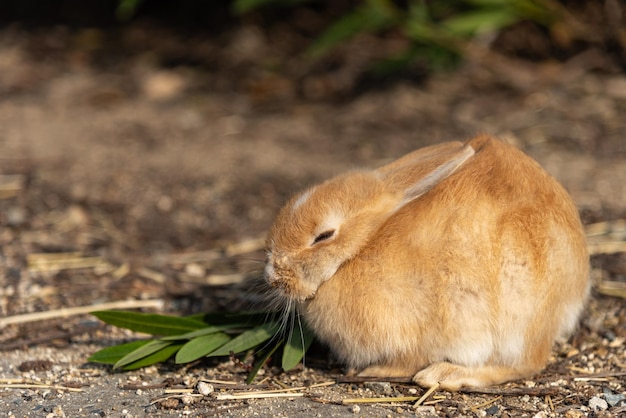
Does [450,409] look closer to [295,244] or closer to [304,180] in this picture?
[295,244]

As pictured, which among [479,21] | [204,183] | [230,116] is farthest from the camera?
[230,116]

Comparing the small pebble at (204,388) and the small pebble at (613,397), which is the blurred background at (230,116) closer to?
the small pebble at (204,388)

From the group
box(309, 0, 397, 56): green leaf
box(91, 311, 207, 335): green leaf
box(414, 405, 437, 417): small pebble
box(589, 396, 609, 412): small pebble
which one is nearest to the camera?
box(414, 405, 437, 417): small pebble

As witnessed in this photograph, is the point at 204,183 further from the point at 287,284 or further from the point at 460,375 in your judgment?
the point at 460,375

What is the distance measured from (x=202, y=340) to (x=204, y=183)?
3522mm

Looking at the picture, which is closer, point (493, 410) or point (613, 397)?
point (493, 410)

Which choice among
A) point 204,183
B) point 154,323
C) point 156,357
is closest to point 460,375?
point 156,357

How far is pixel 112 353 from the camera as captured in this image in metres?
4.37

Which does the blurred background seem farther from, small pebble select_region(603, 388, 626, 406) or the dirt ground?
small pebble select_region(603, 388, 626, 406)

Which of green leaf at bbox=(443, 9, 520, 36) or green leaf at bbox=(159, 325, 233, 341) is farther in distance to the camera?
green leaf at bbox=(443, 9, 520, 36)

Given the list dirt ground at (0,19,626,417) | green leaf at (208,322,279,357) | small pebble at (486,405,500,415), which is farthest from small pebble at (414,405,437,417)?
green leaf at (208,322,279,357)

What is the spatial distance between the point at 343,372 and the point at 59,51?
330 inches

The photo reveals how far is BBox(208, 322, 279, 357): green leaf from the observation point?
4398mm

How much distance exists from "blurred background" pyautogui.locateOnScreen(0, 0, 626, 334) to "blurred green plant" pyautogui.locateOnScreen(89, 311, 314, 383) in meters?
0.56
